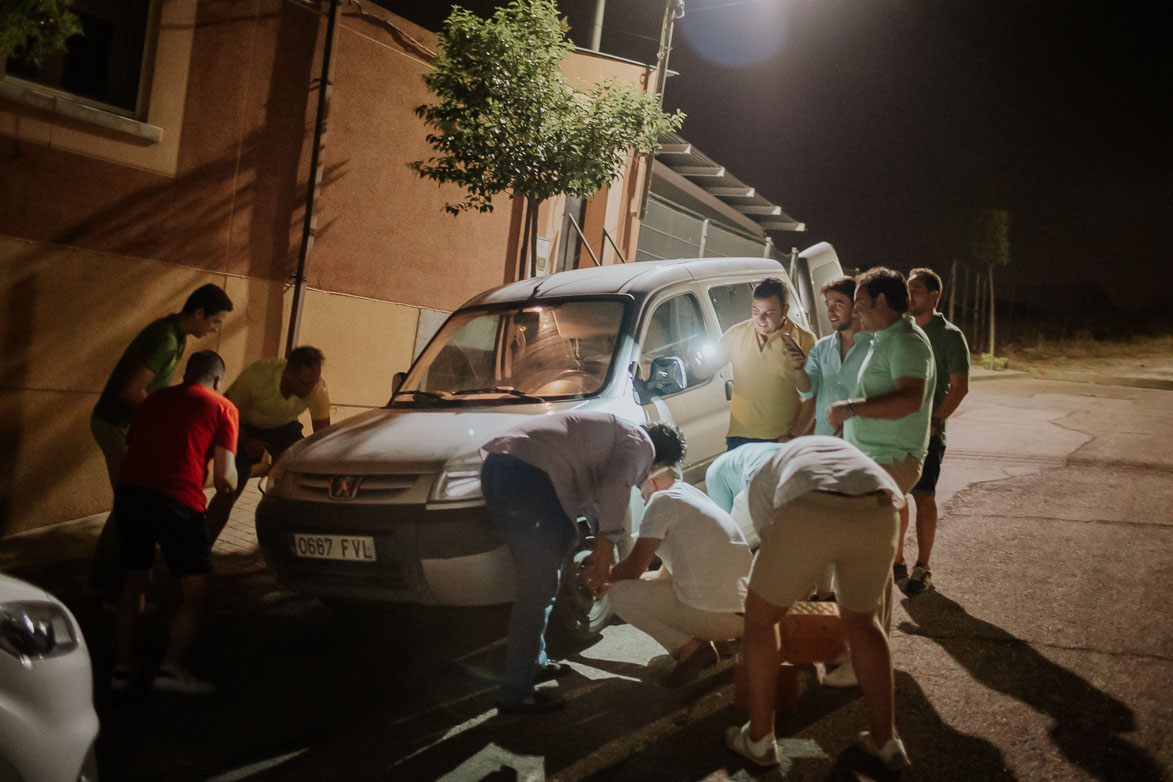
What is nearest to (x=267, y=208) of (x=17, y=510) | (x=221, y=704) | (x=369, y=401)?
(x=369, y=401)

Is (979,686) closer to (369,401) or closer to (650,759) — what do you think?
(650,759)

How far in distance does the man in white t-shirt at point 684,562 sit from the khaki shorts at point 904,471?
124 centimetres

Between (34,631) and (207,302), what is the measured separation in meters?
2.68

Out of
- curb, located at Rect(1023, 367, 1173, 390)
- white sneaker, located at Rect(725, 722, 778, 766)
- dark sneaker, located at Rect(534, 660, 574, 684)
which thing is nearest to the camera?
white sneaker, located at Rect(725, 722, 778, 766)

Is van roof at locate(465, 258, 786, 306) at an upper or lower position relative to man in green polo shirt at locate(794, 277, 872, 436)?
upper

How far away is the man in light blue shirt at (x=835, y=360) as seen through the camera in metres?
4.77

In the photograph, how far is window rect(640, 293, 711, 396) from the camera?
5141mm

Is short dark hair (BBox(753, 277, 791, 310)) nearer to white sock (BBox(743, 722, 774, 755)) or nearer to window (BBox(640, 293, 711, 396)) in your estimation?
window (BBox(640, 293, 711, 396))

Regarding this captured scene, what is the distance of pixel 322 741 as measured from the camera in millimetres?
3326

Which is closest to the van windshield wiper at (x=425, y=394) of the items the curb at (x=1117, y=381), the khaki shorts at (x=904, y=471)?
the khaki shorts at (x=904, y=471)

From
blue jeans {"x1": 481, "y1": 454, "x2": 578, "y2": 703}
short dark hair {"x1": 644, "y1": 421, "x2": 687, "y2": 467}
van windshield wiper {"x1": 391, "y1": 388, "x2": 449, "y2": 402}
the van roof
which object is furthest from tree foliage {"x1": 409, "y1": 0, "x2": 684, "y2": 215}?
blue jeans {"x1": 481, "y1": 454, "x2": 578, "y2": 703}

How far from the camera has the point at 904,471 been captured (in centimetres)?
447

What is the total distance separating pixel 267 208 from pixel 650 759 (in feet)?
22.6

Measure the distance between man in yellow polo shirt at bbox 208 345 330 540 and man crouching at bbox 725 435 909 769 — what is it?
3.27m
